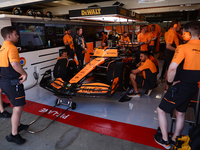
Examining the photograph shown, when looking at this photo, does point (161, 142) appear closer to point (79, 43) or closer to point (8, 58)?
point (8, 58)

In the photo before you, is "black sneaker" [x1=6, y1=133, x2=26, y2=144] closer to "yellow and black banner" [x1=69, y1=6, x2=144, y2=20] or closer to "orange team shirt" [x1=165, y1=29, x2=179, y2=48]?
"yellow and black banner" [x1=69, y1=6, x2=144, y2=20]

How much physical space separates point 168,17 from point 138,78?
13069 millimetres

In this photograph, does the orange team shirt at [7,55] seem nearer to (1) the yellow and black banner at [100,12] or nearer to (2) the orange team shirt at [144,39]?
(1) the yellow and black banner at [100,12]

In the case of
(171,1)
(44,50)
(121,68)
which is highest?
(171,1)

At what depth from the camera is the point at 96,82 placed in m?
3.68

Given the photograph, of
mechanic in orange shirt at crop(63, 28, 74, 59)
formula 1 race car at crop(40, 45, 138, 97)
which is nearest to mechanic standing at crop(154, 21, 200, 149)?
formula 1 race car at crop(40, 45, 138, 97)

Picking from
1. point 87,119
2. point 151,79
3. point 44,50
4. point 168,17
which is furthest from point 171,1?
point 168,17

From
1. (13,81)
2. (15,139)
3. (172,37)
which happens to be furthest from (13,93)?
(172,37)

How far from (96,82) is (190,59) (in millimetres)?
2128

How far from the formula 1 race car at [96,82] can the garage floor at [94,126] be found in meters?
0.46

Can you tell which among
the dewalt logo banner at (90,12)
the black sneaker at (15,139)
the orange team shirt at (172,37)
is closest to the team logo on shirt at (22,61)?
the dewalt logo banner at (90,12)

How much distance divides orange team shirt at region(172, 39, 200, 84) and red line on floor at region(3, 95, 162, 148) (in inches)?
42.7

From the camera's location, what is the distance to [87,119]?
3.06 m

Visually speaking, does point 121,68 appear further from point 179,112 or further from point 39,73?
point 39,73
